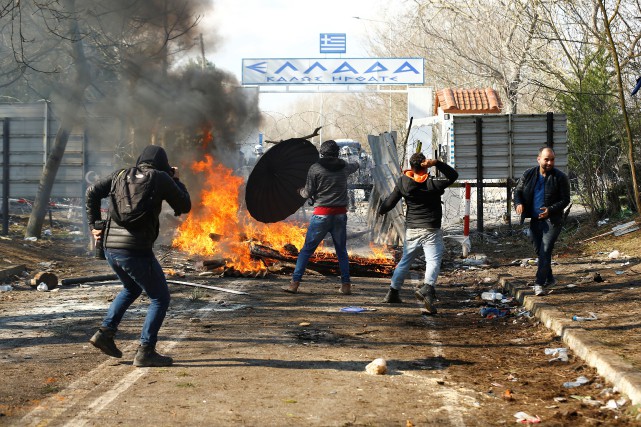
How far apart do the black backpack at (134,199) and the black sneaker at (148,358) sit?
966mm

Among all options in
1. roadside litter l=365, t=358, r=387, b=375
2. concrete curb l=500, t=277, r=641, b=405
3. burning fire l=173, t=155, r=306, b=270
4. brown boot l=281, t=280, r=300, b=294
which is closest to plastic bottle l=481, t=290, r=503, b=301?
concrete curb l=500, t=277, r=641, b=405

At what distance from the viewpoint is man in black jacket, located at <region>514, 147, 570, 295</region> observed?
33.6ft

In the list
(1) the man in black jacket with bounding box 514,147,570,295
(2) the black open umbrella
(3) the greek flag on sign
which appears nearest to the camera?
(1) the man in black jacket with bounding box 514,147,570,295

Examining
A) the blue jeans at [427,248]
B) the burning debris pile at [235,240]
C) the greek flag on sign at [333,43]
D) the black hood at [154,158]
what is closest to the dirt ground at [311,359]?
the blue jeans at [427,248]

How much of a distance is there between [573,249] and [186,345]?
9869mm

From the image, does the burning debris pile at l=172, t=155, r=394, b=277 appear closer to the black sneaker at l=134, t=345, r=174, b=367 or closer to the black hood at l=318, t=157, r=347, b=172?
the black hood at l=318, t=157, r=347, b=172

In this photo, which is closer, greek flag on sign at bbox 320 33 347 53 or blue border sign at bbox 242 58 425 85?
blue border sign at bbox 242 58 425 85

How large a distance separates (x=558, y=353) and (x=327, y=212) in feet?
14.6

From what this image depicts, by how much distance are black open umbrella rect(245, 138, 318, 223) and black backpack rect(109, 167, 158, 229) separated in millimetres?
6387

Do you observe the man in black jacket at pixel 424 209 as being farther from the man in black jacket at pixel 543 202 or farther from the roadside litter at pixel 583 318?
the roadside litter at pixel 583 318

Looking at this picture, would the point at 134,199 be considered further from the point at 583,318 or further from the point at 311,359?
→ the point at 583,318

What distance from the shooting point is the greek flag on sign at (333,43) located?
43.1m

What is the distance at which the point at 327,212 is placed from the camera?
36.4 ft

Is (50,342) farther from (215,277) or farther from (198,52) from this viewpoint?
(198,52)
